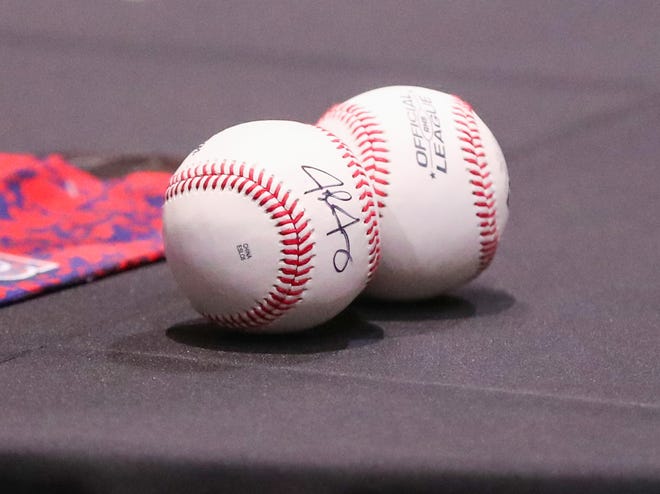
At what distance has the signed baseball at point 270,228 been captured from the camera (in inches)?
50.8

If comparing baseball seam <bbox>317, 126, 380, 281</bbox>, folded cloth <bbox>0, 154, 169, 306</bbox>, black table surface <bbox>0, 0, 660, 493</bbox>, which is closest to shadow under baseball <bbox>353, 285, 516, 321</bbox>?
black table surface <bbox>0, 0, 660, 493</bbox>

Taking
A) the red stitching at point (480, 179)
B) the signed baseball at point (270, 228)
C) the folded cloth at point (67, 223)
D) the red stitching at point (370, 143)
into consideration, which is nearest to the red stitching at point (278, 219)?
the signed baseball at point (270, 228)

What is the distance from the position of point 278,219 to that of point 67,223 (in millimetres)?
848

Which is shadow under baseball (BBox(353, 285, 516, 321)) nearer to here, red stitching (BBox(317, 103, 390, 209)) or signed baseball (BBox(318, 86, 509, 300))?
signed baseball (BBox(318, 86, 509, 300))

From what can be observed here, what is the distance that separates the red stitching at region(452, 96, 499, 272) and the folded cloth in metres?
0.61

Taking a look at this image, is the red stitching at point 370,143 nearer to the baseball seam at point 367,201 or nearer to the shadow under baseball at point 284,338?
the baseball seam at point 367,201

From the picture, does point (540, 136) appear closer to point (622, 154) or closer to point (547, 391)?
point (622, 154)

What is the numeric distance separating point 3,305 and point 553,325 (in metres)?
0.74

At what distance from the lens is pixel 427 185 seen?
1424mm

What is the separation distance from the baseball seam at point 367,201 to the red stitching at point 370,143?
0.04 m

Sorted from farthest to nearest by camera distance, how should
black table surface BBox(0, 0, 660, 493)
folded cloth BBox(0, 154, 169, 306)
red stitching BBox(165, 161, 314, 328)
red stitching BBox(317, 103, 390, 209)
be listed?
folded cloth BBox(0, 154, 169, 306) → red stitching BBox(317, 103, 390, 209) → red stitching BBox(165, 161, 314, 328) → black table surface BBox(0, 0, 660, 493)

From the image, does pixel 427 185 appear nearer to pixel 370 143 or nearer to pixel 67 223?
pixel 370 143

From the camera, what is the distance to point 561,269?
1784 mm

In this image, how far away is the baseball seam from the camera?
4.43 feet
